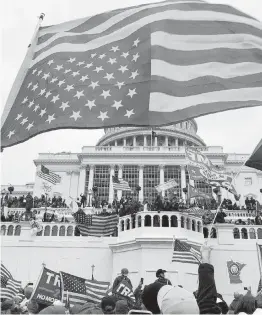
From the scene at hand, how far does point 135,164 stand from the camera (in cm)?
5800

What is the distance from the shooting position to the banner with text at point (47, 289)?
28.3ft

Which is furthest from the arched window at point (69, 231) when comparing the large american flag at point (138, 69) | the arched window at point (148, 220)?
the large american flag at point (138, 69)

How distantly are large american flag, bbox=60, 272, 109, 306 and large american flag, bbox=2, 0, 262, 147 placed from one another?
3.67m

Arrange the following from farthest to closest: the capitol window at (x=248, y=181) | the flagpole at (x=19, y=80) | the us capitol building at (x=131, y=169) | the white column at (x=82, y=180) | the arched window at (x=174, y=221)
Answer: the capitol window at (x=248, y=181) < the us capitol building at (x=131, y=169) < the white column at (x=82, y=180) < the arched window at (x=174, y=221) < the flagpole at (x=19, y=80)

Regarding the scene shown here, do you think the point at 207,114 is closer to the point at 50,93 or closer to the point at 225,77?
the point at 225,77

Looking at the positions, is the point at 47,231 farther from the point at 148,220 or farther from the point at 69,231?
the point at 148,220

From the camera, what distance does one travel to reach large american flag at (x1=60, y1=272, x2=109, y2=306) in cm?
951

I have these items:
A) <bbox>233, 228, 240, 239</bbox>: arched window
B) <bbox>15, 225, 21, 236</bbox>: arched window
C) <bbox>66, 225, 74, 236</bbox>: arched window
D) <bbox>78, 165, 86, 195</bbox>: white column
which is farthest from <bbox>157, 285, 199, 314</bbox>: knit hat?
<bbox>78, 165, 86, 195</bbox>: white column

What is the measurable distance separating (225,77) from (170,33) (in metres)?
1.71

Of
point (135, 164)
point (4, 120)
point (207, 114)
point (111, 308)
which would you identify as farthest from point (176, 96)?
point (135, 164)

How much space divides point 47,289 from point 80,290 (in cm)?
112

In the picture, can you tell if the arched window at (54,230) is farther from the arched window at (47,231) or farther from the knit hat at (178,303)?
the knit hat at (178,303)

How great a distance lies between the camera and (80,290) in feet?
32.4

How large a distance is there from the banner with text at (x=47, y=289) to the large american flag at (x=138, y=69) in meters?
3.14
